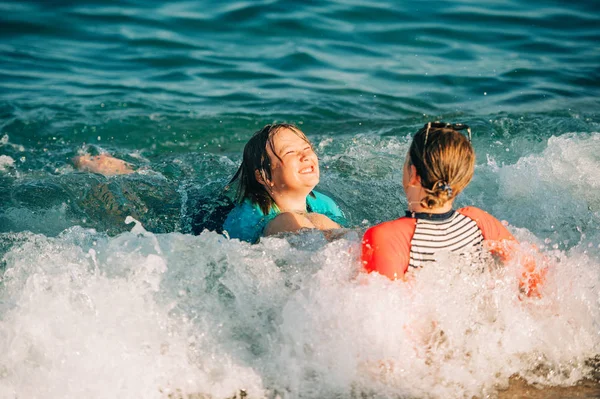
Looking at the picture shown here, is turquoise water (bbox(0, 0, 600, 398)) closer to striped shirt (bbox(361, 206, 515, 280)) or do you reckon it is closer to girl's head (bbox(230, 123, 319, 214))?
striped shirt (bbox(361, 206, 515, 280))

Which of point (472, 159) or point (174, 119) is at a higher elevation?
point (472, 159)

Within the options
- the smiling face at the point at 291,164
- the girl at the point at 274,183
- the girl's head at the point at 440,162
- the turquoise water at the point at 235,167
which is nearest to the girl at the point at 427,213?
the girl's head at the point at 440,162

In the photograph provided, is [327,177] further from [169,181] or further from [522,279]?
[522,279]

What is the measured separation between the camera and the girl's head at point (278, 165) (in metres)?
4.76

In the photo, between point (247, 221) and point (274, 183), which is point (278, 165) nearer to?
point (274, 183)

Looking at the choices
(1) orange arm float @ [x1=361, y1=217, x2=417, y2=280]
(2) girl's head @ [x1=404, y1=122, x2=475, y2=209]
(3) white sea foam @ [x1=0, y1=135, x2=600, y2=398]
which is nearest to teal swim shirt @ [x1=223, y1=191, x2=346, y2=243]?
(3) white sea foam @ [x1=0, y1=135, x2=600, y2=398]

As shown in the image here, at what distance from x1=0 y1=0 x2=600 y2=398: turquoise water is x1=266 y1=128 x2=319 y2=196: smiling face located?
0.58 metres

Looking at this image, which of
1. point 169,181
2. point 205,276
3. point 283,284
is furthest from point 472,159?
point 169,181

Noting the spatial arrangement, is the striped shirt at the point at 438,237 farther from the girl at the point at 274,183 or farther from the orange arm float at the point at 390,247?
the girl at the point at 274,183

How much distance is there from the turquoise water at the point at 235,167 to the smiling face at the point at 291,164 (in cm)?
58

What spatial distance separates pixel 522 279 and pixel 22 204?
13.4 feet

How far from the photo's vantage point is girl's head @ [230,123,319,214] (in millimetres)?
4758

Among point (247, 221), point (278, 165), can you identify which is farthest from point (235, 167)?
point (278, 165)

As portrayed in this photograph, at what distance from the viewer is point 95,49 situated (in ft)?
36.2
